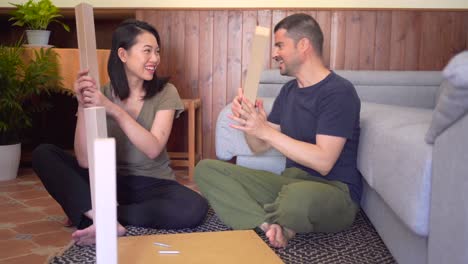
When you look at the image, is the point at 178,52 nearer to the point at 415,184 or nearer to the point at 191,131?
the point at 191,131

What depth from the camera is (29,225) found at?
222 centimetres

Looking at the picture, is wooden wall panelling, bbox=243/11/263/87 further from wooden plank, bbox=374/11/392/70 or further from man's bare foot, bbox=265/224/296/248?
man's bare foot, bbox=265/224/296/248

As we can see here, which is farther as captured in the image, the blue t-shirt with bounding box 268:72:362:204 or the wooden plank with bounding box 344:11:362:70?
the wooden plank with bounding box 344:11:362:70

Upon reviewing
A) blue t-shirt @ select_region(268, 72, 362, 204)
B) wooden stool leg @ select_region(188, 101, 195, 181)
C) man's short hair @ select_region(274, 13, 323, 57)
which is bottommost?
wooden stool leg @ select_region(188, 101, 195, 181)

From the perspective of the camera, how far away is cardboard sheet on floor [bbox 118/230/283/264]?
3.03ft

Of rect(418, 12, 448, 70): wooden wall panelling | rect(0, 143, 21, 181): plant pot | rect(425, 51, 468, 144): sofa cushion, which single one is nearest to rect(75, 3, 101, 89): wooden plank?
rect(425, 51, 468, 144): sofa cushion

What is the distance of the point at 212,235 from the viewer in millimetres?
1059

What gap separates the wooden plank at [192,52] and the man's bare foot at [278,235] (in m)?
2.13

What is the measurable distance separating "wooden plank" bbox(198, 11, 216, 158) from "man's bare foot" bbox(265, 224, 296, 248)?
2064 millimetres

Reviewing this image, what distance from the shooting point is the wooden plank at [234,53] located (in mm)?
3613

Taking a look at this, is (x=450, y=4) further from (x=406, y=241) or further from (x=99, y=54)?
(x=406, y=241)

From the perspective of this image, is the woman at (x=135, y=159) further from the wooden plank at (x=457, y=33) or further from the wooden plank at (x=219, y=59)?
the wooden plank at (x=457, y=33)

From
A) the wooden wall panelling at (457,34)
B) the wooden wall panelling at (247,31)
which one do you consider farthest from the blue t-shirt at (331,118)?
the wooden wall panelling at (457,34)

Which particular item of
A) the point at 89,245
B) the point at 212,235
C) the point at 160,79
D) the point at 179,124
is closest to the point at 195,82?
the point at 179,124
